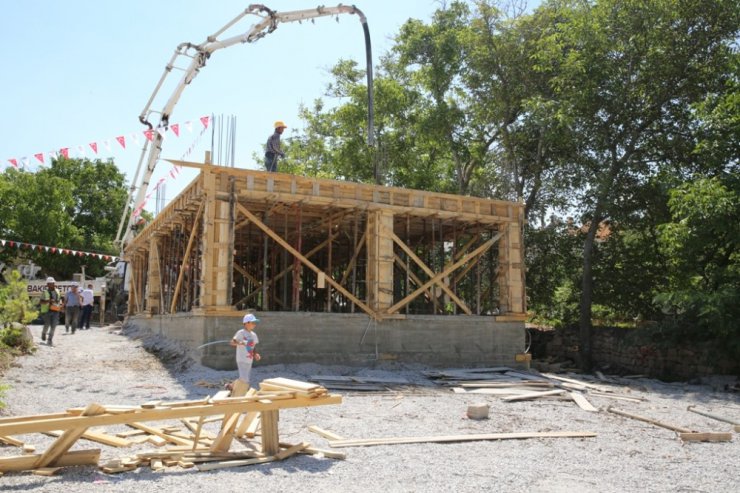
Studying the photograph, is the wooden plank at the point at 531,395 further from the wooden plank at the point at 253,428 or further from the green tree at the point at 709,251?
the wooden plank at the point at 253,428

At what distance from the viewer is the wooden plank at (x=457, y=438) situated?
7772 millimetres

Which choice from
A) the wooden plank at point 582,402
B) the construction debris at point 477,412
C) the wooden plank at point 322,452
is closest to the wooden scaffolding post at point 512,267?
the wooden plank at point 582,402

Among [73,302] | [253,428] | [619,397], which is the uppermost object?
[73,302]

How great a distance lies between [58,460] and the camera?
6152mm

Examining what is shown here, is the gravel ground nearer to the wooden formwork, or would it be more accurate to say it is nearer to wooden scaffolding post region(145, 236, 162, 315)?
the wooden formwork

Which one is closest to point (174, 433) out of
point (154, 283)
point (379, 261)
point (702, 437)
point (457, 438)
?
point (457, 438)

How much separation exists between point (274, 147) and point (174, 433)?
9.26m

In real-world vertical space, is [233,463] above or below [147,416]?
below

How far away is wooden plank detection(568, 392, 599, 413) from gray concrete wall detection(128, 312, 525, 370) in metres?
4.10

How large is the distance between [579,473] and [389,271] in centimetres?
943

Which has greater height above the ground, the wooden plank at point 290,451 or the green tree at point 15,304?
the green tree at point 15,304

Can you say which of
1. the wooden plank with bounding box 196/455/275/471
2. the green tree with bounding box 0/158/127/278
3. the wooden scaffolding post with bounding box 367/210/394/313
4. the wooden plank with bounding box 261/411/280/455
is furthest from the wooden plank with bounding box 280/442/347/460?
the green tree with bounding box 0/158/127/278

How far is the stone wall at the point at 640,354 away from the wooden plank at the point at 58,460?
1671 centimetres

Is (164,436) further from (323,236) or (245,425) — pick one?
(323,236)
